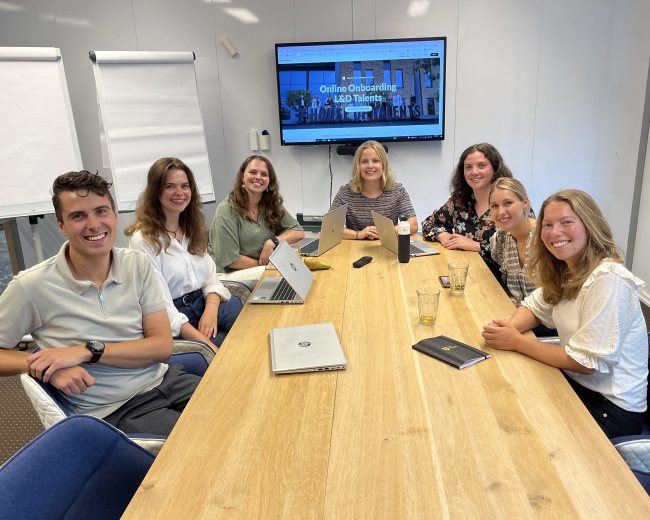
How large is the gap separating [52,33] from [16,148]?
1504mm

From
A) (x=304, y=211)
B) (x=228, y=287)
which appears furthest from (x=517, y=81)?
(x=228, y=287)

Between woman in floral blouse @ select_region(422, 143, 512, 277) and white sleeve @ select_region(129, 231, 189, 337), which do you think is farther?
woman in floral blouse @ select_region(422, 143, 512, 277)

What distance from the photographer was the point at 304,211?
14.9ft

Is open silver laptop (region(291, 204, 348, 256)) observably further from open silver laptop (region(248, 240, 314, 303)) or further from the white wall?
the white wall

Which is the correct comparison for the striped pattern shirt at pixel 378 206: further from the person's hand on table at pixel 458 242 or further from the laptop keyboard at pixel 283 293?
the laptop keyboard at pixel 283 293

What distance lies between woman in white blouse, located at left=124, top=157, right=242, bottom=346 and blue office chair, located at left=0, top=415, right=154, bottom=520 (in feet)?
3.50

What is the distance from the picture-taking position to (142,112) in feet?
12.7

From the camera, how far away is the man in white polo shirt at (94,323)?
4.66 ft

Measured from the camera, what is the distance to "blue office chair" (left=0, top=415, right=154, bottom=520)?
0.89m

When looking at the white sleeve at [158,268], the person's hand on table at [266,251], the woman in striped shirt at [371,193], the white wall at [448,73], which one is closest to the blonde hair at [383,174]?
the woman in striped shirt at [371,193]

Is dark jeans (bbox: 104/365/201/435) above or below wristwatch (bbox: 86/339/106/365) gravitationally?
below

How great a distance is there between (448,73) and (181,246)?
9.29 ft

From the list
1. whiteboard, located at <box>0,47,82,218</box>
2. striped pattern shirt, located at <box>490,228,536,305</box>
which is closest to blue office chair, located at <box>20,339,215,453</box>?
striped pattern shirt, located at <box>490,228,536,305</box>

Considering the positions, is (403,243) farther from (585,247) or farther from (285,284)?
(585,247)
